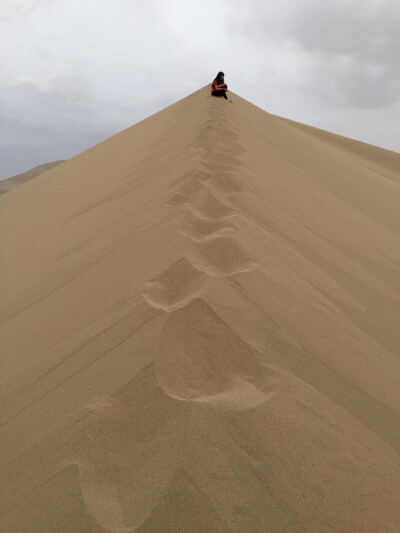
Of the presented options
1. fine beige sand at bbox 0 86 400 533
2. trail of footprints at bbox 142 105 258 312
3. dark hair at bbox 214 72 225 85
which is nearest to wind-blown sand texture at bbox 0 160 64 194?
dark hair at bbox 214 72 225 85

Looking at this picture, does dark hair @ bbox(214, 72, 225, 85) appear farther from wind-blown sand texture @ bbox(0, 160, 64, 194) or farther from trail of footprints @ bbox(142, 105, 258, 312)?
wind-blown sand texture @ bbox(0, 160, 64, 194)

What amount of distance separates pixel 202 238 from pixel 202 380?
30.9 inches

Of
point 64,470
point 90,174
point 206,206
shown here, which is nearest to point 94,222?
point 206,206

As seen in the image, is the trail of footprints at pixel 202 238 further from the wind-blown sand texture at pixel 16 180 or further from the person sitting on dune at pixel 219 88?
the wind-blown sand texture at pixel 16 180

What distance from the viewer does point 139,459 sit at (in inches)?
32.9

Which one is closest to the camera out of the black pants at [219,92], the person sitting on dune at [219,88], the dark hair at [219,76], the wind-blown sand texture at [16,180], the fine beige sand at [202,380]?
the fine beige sand at [202,380]

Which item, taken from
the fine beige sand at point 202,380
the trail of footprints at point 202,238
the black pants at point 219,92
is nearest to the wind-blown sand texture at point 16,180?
the black pants at point 219,92

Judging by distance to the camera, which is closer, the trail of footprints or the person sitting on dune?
the trail of footprints

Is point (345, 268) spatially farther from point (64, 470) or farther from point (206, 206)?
point (64, 470)

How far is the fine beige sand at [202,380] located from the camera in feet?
2.55

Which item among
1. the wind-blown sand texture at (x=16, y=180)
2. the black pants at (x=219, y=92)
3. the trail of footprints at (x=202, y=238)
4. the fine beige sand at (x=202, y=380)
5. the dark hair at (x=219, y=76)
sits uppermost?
the dark hair at (x=219, y=76)

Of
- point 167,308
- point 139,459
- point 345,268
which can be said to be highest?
point 167,308

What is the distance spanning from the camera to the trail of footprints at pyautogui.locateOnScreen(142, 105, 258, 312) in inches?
52.1

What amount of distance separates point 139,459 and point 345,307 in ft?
3.70
